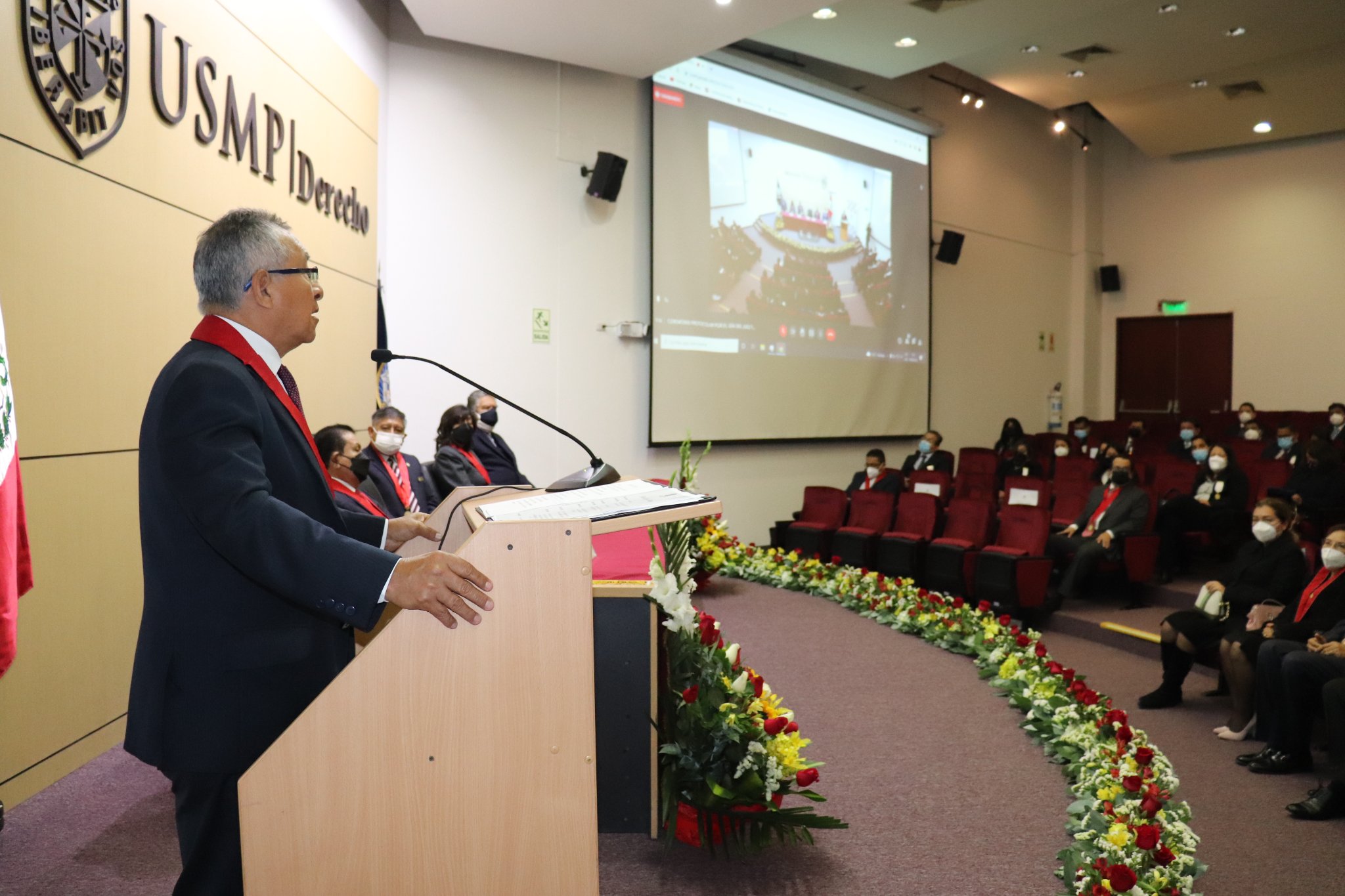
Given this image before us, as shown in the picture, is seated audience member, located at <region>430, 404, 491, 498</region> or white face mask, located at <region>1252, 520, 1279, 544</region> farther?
seated audience member, located at <region>430, 404, 491, 498</region>

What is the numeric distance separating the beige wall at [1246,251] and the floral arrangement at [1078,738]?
8259 mm

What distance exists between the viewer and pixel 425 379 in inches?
283

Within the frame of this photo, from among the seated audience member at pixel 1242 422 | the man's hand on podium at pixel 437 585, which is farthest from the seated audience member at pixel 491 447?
the seated audience member at pixel 1242 422

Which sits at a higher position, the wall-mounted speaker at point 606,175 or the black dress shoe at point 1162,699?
the wall-mounted speaker at point 606,175

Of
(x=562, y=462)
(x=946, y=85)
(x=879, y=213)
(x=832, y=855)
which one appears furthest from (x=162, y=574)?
(x=946, y=85)

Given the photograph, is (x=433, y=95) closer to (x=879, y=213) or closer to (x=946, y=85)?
(x=879, y=213)

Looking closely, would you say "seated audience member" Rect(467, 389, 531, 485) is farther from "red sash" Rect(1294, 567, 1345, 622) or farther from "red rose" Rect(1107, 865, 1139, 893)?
"red rose" Rect(1107, 865, 1139, 893)

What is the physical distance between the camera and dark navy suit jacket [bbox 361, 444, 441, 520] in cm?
478

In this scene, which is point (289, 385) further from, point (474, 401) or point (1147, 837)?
point (474, 401)

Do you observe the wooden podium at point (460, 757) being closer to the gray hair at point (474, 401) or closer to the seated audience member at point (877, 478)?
the gray hair at point (474, 401)

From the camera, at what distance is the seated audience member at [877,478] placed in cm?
827

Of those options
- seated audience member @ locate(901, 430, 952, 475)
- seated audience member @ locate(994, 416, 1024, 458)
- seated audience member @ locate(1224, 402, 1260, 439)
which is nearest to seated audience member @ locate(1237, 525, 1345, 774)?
seated audience member @ locate(901, 430, 952, 475)

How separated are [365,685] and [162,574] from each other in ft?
1.17

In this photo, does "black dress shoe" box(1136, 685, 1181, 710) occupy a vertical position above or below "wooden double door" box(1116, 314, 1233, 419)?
below
